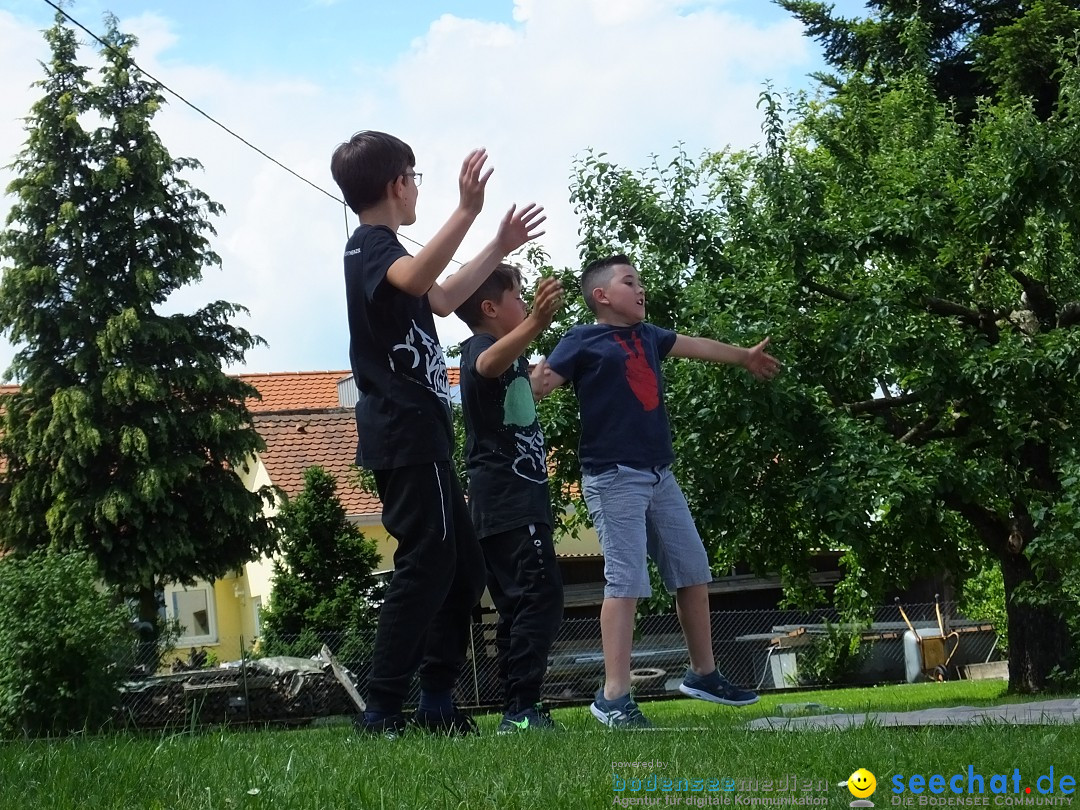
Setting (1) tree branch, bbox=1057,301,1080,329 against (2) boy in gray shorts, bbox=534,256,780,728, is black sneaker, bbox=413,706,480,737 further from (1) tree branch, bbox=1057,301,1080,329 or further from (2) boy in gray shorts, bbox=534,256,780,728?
(1) tree branch, bbox=1057,301,1080,329

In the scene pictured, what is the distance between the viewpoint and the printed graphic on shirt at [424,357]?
4234 mm

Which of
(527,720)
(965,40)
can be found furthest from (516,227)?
(965,40)

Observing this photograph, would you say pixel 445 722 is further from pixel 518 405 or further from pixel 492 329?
pixel 492 329

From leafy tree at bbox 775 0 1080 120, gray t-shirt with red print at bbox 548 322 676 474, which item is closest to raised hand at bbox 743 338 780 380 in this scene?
gray t-shirt with red print at bbox 548 322 676 474

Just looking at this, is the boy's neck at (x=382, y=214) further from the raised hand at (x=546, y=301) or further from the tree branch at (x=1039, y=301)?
the tree branch at (x=1039, y=301)

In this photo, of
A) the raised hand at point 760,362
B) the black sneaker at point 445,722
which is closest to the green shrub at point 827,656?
the raised hand at point 760,362

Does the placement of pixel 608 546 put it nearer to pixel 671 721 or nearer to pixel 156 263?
pixel 671 721

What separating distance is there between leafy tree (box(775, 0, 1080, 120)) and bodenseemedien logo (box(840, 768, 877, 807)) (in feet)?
61.9

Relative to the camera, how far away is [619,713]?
4.56 metres

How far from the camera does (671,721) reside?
4906 millimetres

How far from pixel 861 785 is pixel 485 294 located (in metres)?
2.99

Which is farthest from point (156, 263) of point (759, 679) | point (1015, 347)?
point (1015, 347)

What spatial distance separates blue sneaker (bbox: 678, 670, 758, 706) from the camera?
4789mm

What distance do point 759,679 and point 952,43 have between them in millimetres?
12603
